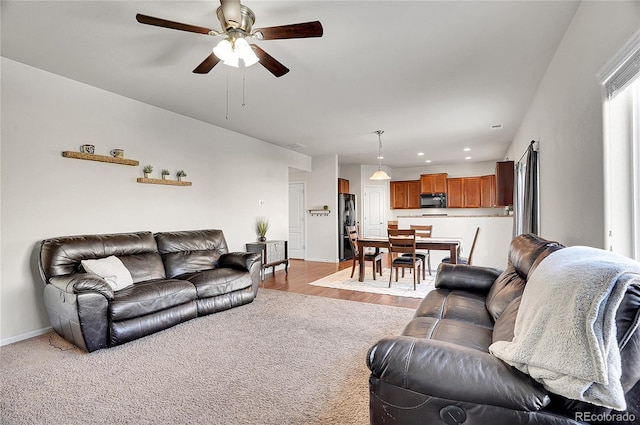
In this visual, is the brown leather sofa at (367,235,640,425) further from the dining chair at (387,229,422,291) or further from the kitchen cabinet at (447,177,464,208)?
the kitchen cabinet at (447,177,464,208)

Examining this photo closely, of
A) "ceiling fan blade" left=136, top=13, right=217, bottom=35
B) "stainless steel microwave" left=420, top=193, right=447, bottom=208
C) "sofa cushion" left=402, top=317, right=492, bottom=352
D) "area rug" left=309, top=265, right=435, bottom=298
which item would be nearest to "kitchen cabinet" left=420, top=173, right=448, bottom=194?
"stainless steel microwave" left=420, top=193, right=447, bottom=208

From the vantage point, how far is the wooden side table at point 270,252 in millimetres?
5274

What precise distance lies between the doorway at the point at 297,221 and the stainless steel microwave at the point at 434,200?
3.89m

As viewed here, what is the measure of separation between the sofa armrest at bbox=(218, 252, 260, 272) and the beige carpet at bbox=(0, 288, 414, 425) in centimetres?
79

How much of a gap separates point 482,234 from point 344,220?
3.08 metres

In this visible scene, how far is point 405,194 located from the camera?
9.60 meters

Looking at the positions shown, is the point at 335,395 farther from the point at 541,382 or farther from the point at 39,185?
the point at 39,185

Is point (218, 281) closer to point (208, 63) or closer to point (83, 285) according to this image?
point (83, 285)

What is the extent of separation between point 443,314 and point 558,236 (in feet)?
4.74

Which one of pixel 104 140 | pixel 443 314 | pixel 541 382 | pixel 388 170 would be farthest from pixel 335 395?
pixel 388 170

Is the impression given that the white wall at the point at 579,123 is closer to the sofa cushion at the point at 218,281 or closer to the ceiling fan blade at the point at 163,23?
the ceiling fan blade at the point at 163,23

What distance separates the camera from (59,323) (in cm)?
279

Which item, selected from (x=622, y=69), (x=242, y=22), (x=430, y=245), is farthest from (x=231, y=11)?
(x=430, y=245)

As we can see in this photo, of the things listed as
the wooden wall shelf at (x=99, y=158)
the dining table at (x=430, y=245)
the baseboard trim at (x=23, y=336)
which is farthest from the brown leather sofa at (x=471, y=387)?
the wooden wall shelf at (x=99, y=158)
